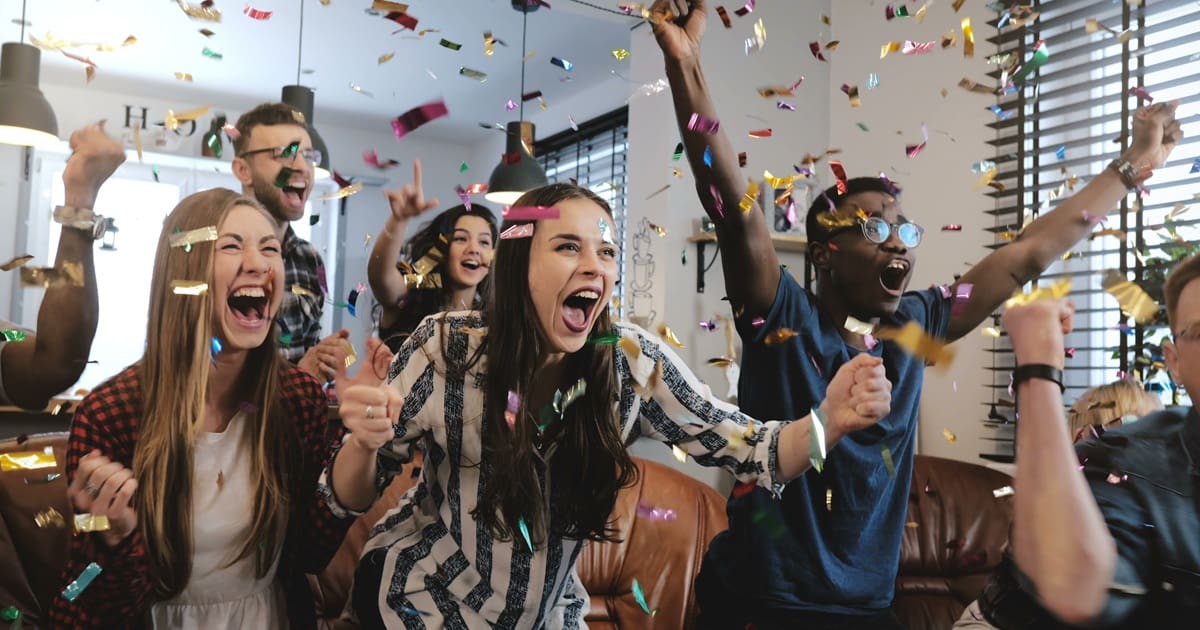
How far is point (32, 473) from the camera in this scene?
2.01 metres

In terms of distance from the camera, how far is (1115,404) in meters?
2.59

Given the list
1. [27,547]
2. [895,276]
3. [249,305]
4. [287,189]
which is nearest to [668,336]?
[895,276]

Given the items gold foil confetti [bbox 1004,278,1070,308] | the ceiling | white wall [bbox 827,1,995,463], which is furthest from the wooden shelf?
gold foil confetti [bbox 1004,278,1070,308]

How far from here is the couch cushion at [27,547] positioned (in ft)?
6.41

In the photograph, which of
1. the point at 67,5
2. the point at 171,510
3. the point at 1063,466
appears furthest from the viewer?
the point at 67,5

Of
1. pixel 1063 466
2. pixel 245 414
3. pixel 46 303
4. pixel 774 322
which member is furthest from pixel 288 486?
pixel 1063 466

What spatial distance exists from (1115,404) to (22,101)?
14.4ft

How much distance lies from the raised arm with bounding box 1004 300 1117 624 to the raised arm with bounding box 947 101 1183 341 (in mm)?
1097

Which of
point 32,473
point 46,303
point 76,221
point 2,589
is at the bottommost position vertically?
point 2,589

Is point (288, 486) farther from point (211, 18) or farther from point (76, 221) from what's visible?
point (211, 18)

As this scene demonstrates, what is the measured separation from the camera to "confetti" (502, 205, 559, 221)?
66.3 inches

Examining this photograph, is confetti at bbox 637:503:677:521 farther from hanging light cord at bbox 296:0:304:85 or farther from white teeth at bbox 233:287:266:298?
hanging light cord at bbox 296:0:304:85

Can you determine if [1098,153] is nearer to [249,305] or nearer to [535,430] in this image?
[535,430]

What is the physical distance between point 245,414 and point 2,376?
0.53 meters
